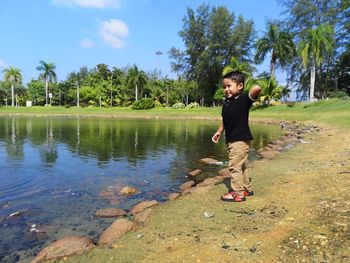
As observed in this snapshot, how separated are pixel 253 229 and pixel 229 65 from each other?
5667 centimetres

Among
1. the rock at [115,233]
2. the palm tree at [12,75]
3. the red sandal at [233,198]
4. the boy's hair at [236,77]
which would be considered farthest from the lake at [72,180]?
the palm tree at [12,75]

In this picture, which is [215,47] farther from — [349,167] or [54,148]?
[349,167]

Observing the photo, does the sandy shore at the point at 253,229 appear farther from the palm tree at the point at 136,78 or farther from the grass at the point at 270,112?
the palm tree at the point at 136,78

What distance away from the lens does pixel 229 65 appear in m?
60.5

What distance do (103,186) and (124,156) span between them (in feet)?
19.2

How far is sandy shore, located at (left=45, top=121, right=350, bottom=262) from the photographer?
4.77 metres

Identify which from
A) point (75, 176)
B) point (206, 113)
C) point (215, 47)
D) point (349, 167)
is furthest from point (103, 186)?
point (215, 47)

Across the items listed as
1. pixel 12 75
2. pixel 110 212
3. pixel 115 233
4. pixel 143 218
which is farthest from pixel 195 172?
pixel 12 75

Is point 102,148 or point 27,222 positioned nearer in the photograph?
point 27,222

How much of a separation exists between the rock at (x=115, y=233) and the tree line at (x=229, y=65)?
1772 inches

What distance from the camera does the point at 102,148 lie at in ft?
63.4

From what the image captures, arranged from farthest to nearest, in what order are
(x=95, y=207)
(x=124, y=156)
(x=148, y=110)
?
(x=148, y=110) → (x=124, y=156) → (x=95, y=207)

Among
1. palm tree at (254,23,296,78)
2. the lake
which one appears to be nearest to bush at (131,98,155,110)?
palm tree at (254,23,296,78)

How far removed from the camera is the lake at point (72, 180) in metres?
7.13
